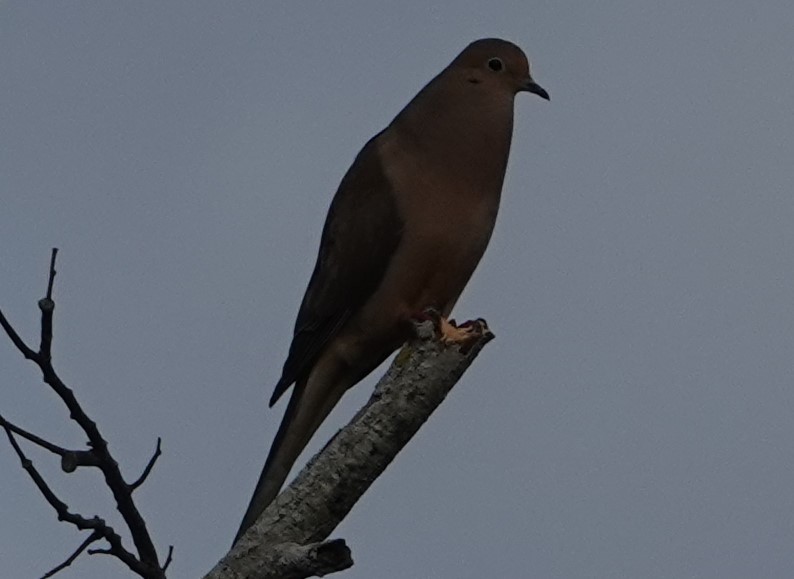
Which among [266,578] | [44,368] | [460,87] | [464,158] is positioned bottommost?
[266,578]

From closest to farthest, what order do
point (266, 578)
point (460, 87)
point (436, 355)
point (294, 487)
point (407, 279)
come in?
point (266, 578) < point (294, 487) < point (436, 355) < point (407, 279) < point (460, 87)

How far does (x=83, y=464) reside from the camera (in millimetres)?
3861

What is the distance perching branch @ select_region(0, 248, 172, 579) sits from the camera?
149 inches

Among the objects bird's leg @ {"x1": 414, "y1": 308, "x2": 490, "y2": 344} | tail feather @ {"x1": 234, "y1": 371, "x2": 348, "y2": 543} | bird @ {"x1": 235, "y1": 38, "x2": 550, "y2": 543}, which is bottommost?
bird's leg @ {"x1": 414, "y1": 308, "x2": 490, "y2": 344}

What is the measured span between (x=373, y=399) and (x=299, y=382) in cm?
197

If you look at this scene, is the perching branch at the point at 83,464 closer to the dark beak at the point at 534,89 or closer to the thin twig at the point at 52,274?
the thin twig at the point at 52,274

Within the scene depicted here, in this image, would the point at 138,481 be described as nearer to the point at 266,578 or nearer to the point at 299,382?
the point at 266,578

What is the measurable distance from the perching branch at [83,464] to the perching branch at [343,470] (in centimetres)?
23

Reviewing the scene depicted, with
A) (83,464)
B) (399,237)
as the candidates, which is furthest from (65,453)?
(399,237)

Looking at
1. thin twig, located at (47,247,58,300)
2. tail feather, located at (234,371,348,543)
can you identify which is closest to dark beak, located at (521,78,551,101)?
tail feather, located at (234,371,348,543)

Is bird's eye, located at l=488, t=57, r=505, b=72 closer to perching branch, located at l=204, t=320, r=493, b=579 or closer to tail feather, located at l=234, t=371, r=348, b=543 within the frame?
tail feather, located at l=234, t=371, r=348, b=543

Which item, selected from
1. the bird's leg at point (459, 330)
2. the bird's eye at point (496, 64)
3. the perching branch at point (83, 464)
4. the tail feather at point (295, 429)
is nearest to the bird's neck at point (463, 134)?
the bird's eye at point (496, 64)

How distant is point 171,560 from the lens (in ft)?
13.5

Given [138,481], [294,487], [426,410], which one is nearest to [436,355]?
[426,410]
